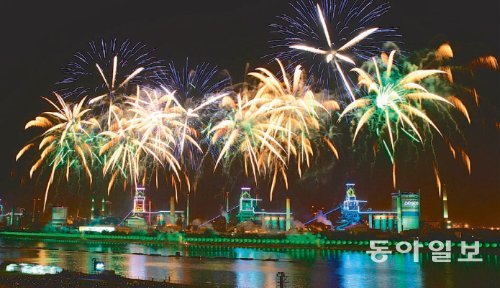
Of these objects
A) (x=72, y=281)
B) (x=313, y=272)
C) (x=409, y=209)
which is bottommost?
(x=313, y=272)

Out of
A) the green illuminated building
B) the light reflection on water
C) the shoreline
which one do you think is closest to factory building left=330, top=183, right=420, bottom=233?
the green illuminated building

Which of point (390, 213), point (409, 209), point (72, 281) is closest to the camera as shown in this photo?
point (72, 281)

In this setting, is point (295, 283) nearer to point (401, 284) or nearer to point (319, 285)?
point (319, 285)

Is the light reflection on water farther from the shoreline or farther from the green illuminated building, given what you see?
the green illuminated building

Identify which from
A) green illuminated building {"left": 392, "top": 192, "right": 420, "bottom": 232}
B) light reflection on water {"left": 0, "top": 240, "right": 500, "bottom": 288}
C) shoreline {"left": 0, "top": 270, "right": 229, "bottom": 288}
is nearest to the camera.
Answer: shoreline {"left": 0, "top": 270, "right": 229, "bottom": 288}

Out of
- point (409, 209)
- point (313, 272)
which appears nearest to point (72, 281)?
point (313, 272)

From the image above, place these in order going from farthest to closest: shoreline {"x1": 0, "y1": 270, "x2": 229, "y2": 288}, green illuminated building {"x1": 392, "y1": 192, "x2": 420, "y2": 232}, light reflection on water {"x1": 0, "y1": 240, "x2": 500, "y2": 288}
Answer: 1. green illuminated building {"x1": 392, "y1": 192, "x2": 420, "y2": 232}
2. light reflection on water {"x1": 0, "y1": 240, "x2": 500, "y2": 288}
3. shoreline {"x1": 0, "y1": 270, "x2": 229, "y2": 288}

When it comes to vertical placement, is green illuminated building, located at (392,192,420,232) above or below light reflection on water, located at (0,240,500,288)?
above

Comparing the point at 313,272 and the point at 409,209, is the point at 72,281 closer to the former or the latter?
the point at 313,272

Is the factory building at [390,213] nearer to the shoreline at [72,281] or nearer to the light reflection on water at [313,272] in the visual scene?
the light reflection on water at [313,272]

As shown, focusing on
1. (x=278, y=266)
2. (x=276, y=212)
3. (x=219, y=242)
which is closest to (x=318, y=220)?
(x=276, y=212)

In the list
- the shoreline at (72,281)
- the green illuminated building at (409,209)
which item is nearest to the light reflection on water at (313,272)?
the shoreline at (72,281)
